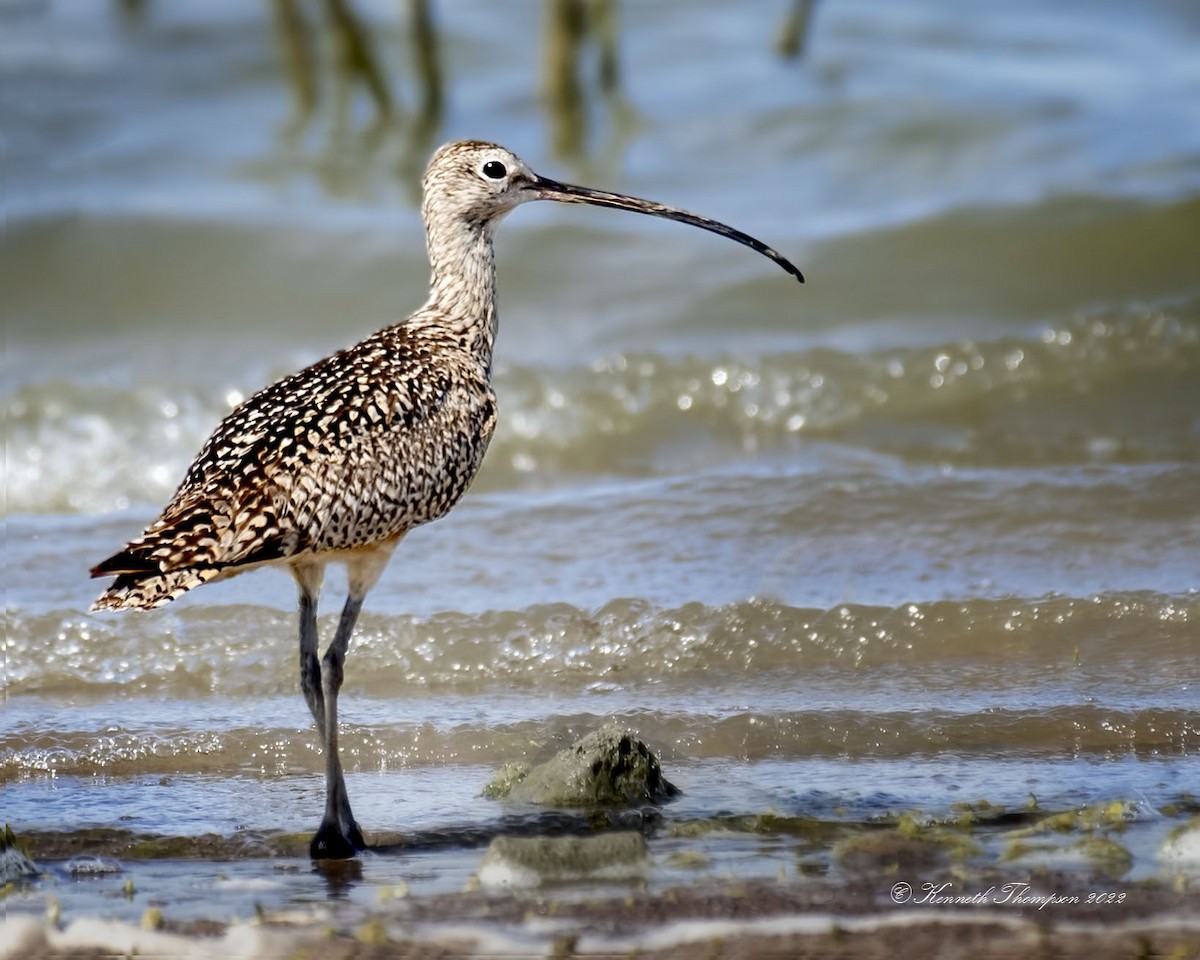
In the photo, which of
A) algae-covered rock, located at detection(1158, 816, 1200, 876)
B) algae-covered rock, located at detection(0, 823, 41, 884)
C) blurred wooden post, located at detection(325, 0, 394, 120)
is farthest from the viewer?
blurred wooden post, located at detection(325, 0, 394, 120)

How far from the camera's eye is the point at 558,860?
4445mm

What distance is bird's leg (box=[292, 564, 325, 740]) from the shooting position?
17.3 feet

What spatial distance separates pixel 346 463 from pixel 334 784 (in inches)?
33.9

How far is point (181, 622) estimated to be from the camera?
6.93 meters

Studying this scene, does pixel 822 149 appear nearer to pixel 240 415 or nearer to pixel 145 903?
pixel 240 415

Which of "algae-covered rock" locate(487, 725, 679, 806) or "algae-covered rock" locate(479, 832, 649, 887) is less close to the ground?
"algae-covered rock" locate(487, 725, 679, 806)

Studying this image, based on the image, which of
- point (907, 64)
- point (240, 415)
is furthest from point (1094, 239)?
point (240, 415)

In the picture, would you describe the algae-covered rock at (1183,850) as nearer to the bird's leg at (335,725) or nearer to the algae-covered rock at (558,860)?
the algae-covered rock at (558,860)

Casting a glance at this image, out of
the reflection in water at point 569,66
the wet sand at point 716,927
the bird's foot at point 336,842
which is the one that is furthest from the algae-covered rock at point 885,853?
the reflection in water at point 569,66

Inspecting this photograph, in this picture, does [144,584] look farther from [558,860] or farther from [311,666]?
[558,860]

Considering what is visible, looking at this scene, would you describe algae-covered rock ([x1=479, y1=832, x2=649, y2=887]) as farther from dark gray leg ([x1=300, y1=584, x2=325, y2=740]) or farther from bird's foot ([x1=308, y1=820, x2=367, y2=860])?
dark gray leg ([x1=300, y1=584, x2=325, y2=740])

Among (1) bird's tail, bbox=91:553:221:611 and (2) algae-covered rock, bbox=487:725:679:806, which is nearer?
(1) bird's tail, bbox=91:553:221:611

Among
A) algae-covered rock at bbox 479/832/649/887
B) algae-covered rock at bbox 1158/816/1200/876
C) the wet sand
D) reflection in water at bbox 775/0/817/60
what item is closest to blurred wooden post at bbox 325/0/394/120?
reflection in water at bbox 775/0/817/60

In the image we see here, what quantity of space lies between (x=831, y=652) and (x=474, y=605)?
1.39m
